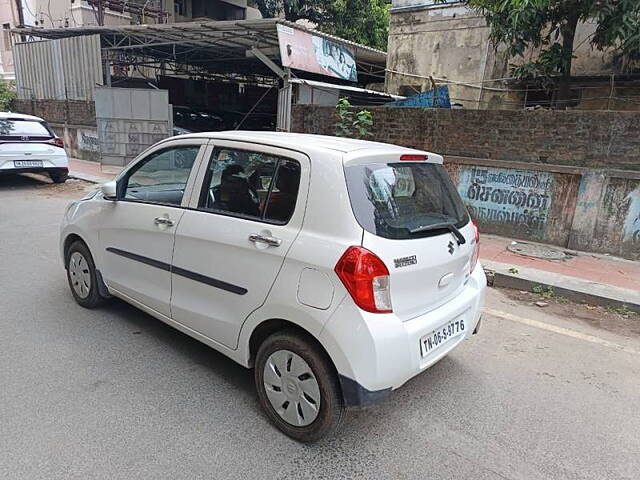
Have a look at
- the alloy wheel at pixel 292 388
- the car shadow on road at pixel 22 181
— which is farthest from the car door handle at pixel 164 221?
the car shadow on road at pixel 22 181

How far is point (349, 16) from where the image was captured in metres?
19.8

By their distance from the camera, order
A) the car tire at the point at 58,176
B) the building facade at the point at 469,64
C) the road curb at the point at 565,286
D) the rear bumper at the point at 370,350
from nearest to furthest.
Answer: the rear bumper at the point at 370,350 → the road curb at the point at 565,286 → the building facade at the point at 469,64 → the car tire at the point at 58,176

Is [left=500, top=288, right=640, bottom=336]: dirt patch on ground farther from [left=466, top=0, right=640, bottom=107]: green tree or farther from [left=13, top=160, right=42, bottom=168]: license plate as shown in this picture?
[left=13, top=160, right=42, bottom=168]: license plate

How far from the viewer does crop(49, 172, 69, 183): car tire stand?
33.9ft

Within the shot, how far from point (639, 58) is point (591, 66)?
60.2 inches

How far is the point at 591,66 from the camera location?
31.4ft

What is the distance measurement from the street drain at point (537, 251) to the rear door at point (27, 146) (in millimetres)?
9594

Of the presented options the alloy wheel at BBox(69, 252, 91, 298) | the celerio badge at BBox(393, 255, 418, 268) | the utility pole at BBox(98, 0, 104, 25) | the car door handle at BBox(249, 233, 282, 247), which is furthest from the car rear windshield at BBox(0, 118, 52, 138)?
the utility pole at BBox(98, 0, 104, 25)

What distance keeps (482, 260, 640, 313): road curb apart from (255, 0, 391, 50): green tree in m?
17.4

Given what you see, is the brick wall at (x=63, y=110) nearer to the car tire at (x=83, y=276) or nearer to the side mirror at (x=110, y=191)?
the car tire at (x=83, y=276)

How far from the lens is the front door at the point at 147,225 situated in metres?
3.11

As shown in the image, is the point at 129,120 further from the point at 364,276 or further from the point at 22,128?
the point at 364,276

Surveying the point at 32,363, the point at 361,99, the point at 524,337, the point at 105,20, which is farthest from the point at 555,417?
the point at 105,20

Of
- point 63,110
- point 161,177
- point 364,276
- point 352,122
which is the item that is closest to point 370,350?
point 364,276
